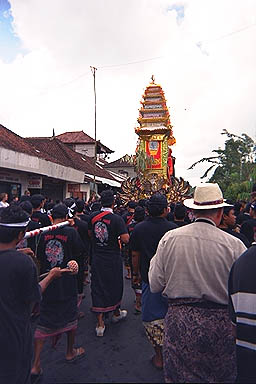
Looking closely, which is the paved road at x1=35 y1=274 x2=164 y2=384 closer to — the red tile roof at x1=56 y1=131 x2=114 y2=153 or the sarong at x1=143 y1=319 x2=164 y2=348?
the sarong at x1=143 y1=319 x2=164 y2=348

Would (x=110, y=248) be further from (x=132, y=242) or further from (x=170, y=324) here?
(x=170, y=324)

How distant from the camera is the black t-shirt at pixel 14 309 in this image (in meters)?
1.96

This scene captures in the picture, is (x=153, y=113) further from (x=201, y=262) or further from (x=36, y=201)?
(x=201, y=262)

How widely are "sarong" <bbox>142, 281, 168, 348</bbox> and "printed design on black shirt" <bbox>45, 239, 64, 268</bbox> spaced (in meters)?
1.03

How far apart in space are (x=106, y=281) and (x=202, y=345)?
245cm

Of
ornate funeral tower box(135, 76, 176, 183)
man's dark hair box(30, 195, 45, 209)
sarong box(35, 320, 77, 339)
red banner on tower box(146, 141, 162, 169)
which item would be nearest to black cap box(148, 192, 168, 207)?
sarong box(35, 320, 77, 339)

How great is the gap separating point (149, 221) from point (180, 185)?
10414mm

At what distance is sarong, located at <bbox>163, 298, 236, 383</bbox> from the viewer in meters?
1.90

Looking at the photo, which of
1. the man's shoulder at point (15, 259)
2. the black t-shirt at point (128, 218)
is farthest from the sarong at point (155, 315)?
the black t-shirt at point (128, 218)

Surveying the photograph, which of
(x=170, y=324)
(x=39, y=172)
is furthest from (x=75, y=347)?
(x=39, y=172)

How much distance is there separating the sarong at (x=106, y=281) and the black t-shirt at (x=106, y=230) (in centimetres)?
10

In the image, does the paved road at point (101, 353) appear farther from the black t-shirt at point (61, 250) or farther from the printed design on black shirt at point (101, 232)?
the printed design on black shirt at point (101, 232)

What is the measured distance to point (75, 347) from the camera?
3650 millimetres

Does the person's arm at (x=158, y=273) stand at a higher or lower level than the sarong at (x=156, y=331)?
higher
